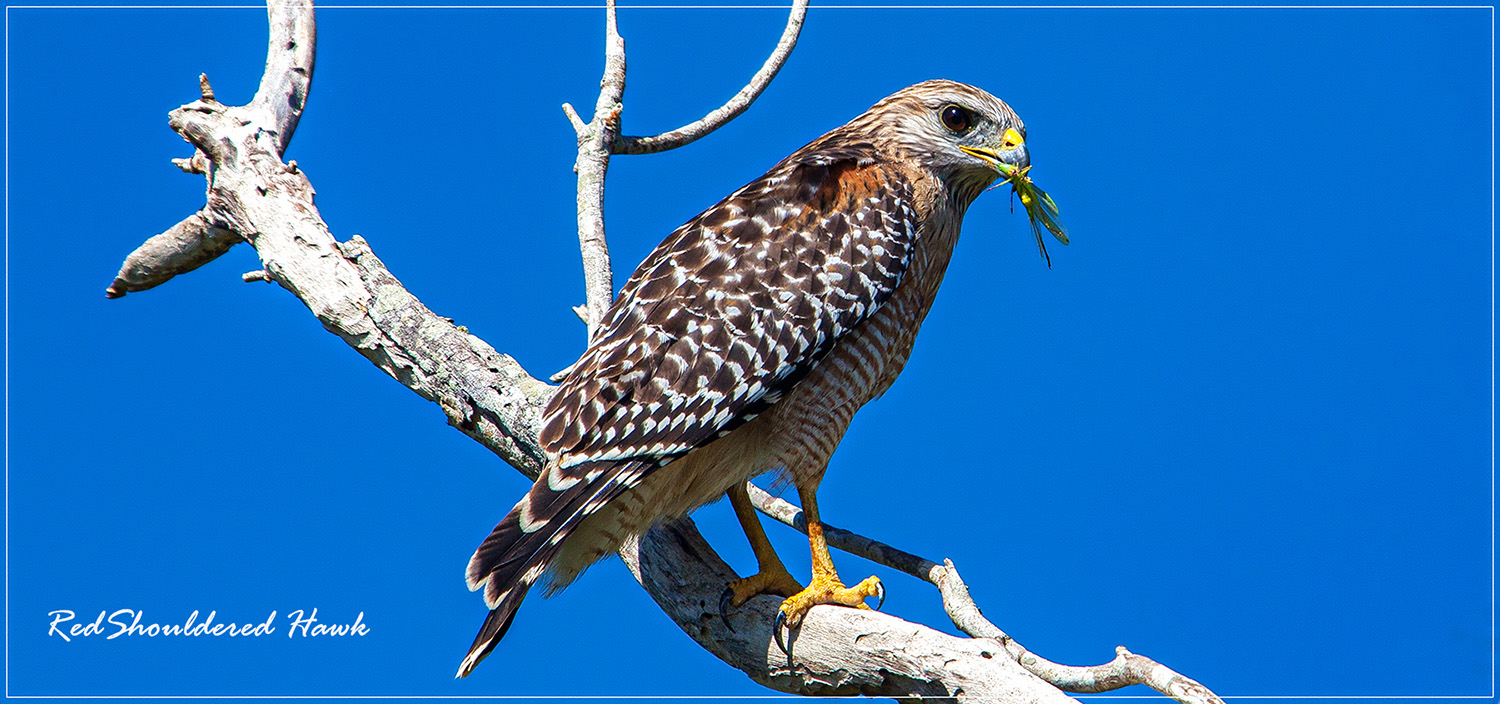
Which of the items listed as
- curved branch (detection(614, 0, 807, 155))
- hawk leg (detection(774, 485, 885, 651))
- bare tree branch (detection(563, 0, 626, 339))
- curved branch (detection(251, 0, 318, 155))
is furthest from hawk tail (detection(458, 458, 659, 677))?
curved branch (detection(251, 0, 318, 155))

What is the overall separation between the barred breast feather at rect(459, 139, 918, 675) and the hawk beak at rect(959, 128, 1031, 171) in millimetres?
320

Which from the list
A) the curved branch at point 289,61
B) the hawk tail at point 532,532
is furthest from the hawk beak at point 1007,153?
the curved branch at point 289,61

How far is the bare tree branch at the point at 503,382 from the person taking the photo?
3.27 meters

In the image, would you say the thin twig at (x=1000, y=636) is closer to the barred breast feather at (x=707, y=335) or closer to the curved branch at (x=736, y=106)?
the barred breast feather at (x=707, y=335)

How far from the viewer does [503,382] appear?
4.08 metres

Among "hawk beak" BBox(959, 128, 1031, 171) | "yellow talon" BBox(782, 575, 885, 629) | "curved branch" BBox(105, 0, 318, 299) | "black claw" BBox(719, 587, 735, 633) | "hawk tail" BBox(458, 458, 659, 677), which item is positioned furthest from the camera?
"curved branch" BBox(105, 0, 318, 299)

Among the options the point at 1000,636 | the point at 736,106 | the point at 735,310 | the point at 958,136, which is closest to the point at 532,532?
the point at 735,310

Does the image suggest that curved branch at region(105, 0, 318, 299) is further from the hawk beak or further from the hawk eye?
the hawk beak

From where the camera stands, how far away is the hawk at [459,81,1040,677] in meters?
3.37

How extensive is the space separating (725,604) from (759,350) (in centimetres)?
91

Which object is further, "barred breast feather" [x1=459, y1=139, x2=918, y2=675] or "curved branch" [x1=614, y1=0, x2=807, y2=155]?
"curved branch" [x1=614, y1=0, x2=807, y2=155]

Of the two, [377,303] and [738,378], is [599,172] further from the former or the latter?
[738,378]

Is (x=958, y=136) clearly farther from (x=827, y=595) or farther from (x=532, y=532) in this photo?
(x=532, y=532)

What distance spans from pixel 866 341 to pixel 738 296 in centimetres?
44
